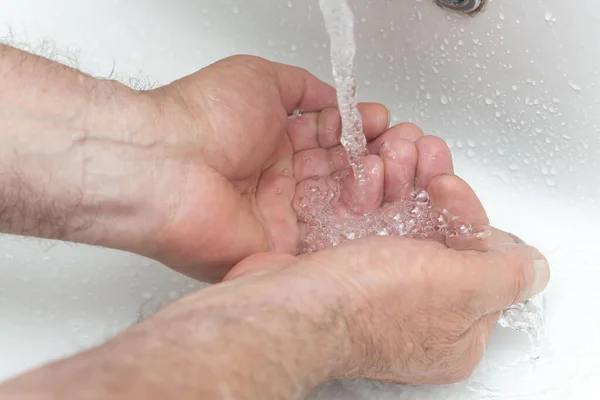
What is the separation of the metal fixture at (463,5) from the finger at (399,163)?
0.59ft

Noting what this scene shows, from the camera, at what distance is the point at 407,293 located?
0.59 meters

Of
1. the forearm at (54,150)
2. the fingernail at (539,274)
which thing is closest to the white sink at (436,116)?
the fingernail at (539,274)

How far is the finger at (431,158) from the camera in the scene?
2.39 feet

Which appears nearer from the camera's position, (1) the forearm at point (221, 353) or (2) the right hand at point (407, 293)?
(1) the forearm at point (221, 353)

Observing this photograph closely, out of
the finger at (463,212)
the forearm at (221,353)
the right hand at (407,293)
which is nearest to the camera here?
the forearm at (221,353)

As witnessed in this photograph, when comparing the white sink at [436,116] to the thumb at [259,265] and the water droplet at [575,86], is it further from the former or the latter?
the thumb at [259,265]

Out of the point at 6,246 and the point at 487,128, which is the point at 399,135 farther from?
the point at 6,246

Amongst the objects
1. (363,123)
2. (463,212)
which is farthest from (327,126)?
(463,212)

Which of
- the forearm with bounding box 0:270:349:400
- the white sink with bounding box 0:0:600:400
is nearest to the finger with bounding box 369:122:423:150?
the white sink with bounding box 0:0:600:400

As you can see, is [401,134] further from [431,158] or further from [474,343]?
[474,343]

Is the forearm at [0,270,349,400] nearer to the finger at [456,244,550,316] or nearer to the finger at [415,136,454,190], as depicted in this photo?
the finger at [456,244,550,316]

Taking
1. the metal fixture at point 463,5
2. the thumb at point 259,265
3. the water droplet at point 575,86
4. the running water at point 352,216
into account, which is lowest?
the thumb at point 259,265

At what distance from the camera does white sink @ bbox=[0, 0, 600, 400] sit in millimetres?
755

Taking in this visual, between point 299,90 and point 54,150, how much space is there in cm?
30
